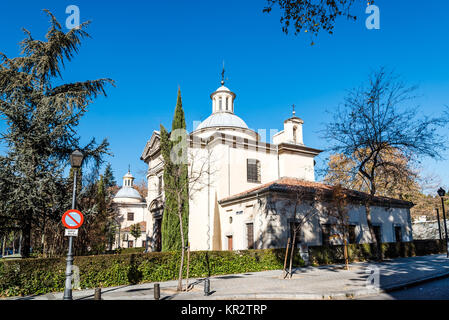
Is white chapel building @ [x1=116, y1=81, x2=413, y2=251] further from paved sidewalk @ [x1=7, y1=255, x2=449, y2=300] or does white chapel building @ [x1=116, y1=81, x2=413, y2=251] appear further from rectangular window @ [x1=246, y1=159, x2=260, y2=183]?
paved sidewalk @ [x1=7, y1=255, x2=449, y2=300]

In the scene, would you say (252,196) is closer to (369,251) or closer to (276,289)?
(369,251)

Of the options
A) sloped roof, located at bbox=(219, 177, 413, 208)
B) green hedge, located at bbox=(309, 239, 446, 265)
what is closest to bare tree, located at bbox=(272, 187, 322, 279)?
sloped roof, located at bbox=(219, 177, 413, 208)

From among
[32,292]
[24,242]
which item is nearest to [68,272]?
[32,292]

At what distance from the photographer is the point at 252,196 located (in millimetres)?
19375

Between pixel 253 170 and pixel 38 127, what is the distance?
50.2ft

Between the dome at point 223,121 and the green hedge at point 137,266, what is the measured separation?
539 inches

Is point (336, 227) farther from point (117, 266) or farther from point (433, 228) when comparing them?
point (433, 228)

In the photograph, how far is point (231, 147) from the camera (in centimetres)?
2378

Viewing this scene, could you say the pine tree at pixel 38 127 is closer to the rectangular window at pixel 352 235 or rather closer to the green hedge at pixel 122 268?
the green hedge at pixel 122 268

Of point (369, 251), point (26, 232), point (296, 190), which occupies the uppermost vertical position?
point (296, 190)

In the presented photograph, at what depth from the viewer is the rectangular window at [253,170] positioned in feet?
79.7

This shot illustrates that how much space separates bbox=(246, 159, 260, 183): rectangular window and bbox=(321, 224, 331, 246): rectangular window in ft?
20.4

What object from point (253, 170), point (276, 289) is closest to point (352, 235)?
point (253, 170)
